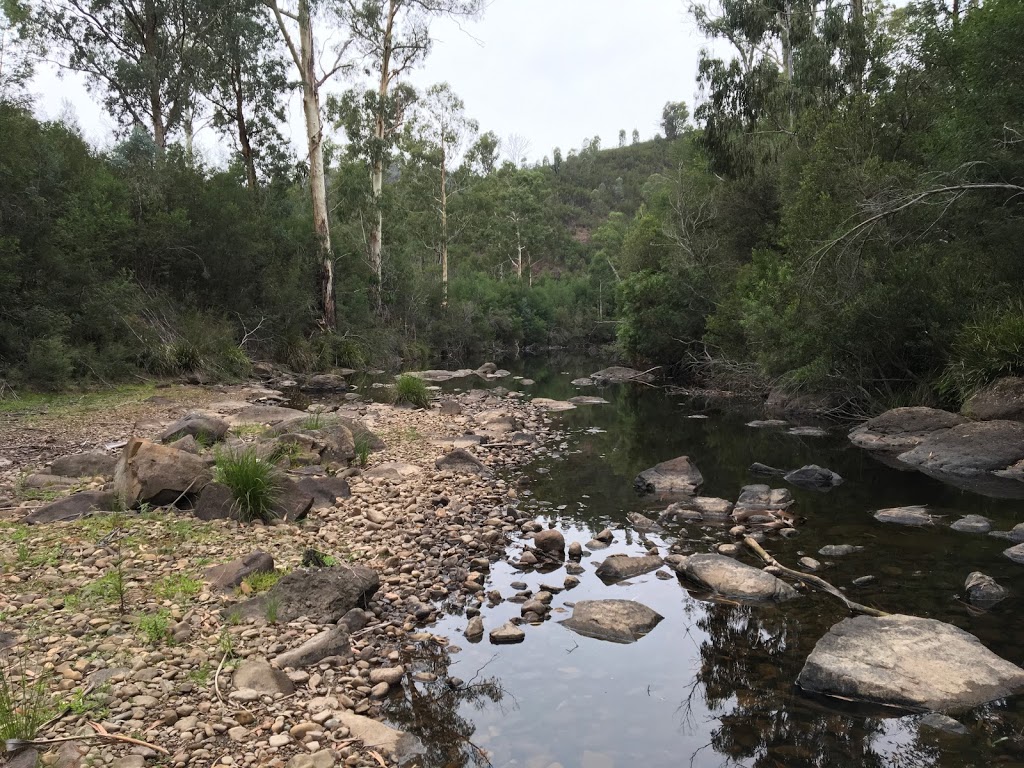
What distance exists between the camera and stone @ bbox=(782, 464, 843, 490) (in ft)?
31.2

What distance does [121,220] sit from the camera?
1595 cm

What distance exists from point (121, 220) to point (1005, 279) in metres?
18.7

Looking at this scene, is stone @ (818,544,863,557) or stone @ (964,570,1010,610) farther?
stone @ (818,544,863,557)

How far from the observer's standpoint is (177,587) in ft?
15.5

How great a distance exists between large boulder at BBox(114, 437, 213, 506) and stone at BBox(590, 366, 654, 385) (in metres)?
20.3

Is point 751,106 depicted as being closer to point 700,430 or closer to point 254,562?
point 700,430

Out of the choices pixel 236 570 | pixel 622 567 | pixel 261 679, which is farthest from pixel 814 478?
pixel 261 679

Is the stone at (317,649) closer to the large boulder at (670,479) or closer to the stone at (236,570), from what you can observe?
the stone at (236,570)

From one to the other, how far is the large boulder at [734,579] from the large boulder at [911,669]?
3.05 ft

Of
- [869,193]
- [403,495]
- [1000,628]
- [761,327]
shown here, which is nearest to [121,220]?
[403,495]

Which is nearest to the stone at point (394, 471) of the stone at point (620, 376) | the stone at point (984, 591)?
the stone at point (984, 591)

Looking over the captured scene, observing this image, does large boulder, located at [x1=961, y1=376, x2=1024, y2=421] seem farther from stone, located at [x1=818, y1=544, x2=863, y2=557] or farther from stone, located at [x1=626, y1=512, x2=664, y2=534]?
stone, located at [x1=626, y1=512, x2=664, y2=534]

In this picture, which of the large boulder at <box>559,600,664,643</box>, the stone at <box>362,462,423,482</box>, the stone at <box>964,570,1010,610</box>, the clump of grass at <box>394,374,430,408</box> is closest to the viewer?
the large boulder at <box>559,600,664,643</box>

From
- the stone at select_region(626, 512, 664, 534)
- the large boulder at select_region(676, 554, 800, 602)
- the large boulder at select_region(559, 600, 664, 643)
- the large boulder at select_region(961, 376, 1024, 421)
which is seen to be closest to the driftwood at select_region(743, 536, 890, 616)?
the large boulder at select_region(676, 554, 800, 602)
